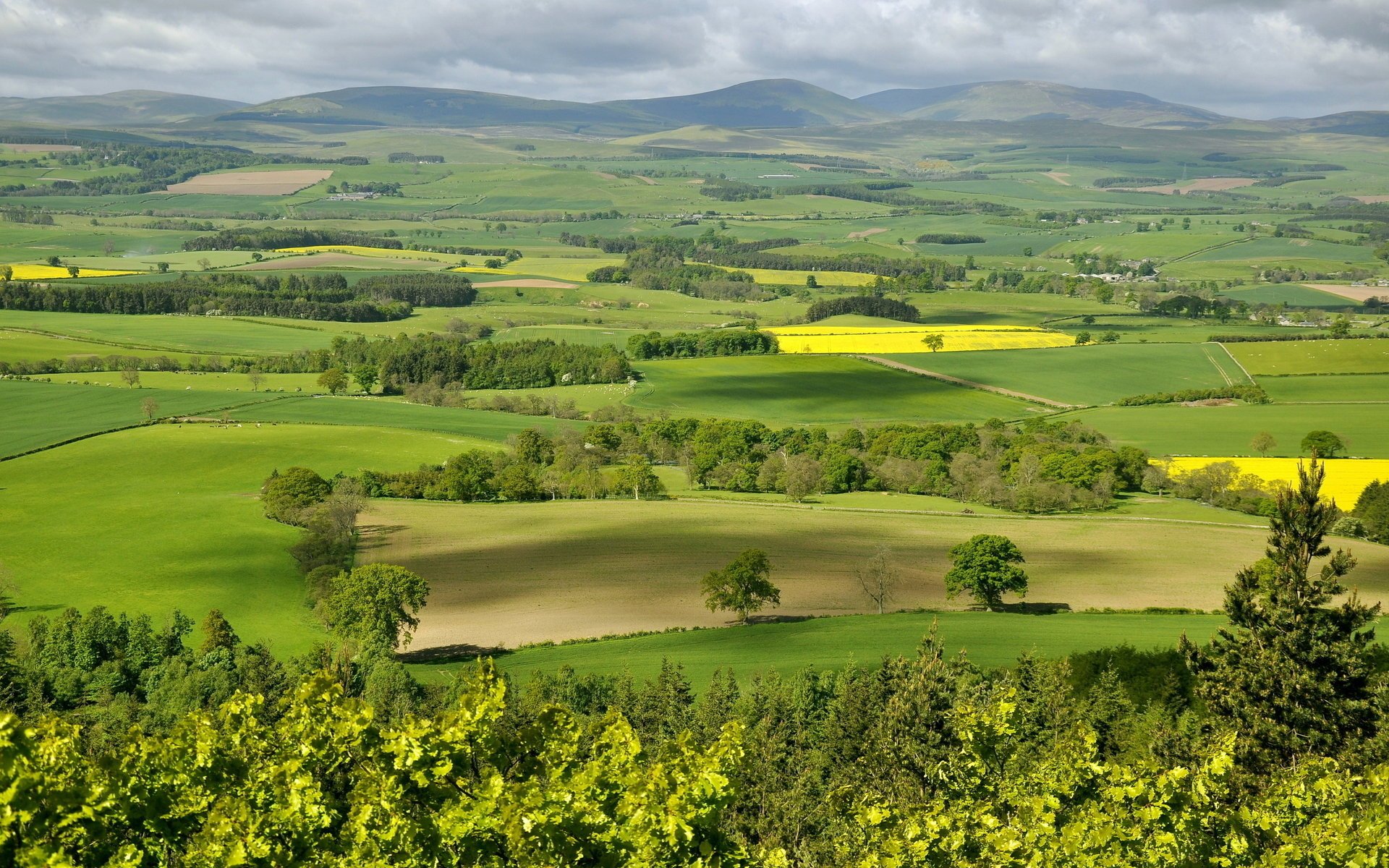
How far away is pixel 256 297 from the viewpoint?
177750mm

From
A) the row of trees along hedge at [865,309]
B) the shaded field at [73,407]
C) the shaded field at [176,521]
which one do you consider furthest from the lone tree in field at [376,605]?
the row of trees along hedge at [865,309]

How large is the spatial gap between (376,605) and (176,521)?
971 inches

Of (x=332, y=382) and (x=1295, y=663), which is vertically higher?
(x=1295, y=663)

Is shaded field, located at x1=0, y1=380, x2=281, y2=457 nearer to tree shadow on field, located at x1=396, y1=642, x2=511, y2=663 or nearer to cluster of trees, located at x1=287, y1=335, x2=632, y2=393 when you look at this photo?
cluster of trees, located at x1=287, y1=335, x2=632, y2=393

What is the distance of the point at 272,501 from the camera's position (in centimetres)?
7719

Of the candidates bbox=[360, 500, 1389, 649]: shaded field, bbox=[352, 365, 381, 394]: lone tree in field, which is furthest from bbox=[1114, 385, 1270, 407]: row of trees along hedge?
bbox=[352, 365, 381, 394]: lone tree in field

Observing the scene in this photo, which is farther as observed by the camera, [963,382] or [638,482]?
[963,382]

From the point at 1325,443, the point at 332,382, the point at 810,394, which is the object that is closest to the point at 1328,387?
the point at 1325,443

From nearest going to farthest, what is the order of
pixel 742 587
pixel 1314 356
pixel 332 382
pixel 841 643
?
pixel 841 643 < pixel 742 587 < pixel 332 382 < pixel 1314 356

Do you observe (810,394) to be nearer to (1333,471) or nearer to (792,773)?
(1333,471)

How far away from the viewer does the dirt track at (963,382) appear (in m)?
126

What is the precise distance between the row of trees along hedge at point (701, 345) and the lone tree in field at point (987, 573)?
84.7m

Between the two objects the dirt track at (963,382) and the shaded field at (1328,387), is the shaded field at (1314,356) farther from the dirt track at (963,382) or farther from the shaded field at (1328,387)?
the dirt track at (963,382)

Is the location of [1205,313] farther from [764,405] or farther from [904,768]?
[904,768]
